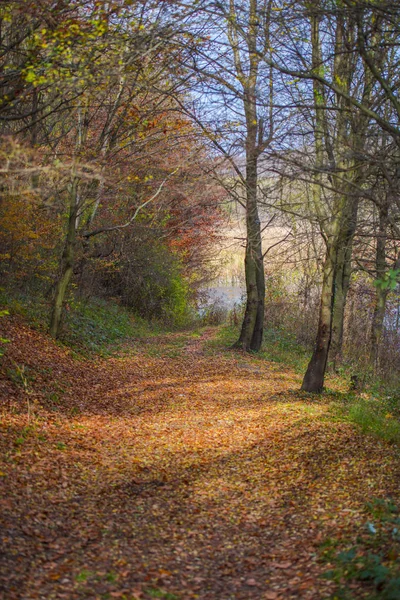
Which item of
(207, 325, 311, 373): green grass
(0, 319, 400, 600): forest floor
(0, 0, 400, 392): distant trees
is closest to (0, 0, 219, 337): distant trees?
(0, 0, 400, 392): distant trees

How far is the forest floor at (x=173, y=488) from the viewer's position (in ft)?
14.6

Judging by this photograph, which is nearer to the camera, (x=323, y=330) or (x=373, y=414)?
(x=373, y=414)

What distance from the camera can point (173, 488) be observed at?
634 centimetres

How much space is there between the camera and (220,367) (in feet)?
45.3

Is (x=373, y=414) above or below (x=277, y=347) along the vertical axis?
below

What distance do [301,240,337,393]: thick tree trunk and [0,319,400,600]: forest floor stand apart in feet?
1.21

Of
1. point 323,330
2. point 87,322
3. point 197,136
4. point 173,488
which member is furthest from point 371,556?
point 87,322

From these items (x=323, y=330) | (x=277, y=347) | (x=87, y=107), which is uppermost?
(x=87, y=107)

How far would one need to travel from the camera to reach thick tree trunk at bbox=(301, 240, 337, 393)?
1023 centimetres

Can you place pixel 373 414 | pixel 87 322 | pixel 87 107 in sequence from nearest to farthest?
pixel 373 414 → pixel 87 107 → pixel 87 322

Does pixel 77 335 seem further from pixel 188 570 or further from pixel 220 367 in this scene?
pixel 188 570

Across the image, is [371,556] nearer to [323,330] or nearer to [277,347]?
[323,330]

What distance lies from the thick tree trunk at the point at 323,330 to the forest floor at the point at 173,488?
369mm

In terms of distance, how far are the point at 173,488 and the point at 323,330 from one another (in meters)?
4.96
